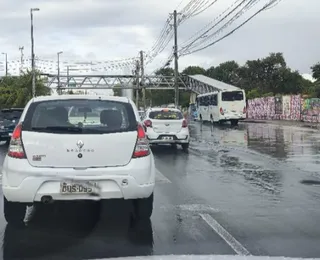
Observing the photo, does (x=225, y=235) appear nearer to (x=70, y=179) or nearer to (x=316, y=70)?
(x=70, y=179)

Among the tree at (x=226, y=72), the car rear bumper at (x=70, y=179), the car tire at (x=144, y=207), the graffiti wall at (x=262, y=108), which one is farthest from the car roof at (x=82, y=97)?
the tree at (x=226, y=72)

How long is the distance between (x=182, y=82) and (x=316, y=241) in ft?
238

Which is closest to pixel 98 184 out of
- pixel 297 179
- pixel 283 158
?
pixel 297 179

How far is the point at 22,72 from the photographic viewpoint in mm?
68000

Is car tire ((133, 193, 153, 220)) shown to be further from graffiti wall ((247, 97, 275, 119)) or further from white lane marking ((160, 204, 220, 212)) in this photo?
graffiti wall ((247, 97, 275, 119))

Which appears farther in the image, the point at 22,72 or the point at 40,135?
the point at 22,72

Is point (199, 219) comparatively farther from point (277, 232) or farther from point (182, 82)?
point (182, 82)

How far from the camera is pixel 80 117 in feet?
23.6

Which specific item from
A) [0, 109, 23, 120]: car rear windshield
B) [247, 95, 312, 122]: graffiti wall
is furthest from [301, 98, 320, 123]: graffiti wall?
[0, 109, 23, 120]: car rear windshield

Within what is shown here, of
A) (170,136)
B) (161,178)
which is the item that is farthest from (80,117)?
(170,136)

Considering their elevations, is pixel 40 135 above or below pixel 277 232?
above

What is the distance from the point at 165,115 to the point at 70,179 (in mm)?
13043

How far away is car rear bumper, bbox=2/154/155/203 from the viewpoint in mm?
6688

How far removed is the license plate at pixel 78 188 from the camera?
22.0 ft
